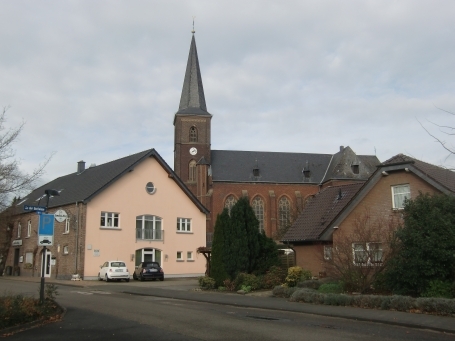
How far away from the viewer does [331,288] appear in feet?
65.4

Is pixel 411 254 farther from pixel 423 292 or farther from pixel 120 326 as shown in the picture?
pixel 120 326

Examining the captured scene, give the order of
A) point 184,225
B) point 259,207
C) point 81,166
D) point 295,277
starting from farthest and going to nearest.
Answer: point 259,207, point 81,166, point 184,225, point 295,277

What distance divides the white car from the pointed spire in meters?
39.2

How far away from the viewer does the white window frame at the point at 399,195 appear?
2397 cm

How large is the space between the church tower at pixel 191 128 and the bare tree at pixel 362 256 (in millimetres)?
48510

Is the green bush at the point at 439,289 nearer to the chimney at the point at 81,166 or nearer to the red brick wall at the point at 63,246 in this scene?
the red brick wall at the point at 63,246

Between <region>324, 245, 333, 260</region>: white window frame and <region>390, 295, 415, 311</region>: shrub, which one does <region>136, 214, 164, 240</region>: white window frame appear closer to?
<region>324, 245, 333, 260</region>: white window frame

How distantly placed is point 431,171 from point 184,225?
76.4ft

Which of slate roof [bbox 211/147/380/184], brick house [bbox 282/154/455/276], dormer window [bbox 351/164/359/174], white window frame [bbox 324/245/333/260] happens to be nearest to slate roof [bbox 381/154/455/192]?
brick house [bbox 282/154/455/276]

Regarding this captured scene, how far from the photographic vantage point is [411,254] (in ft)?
57.2

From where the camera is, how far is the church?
6681 cm

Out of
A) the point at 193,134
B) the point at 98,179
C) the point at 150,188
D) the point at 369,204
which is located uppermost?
the point at 193,134

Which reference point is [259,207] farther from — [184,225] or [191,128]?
[184,225]

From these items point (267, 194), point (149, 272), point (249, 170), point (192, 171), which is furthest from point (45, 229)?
point (249, 170)
